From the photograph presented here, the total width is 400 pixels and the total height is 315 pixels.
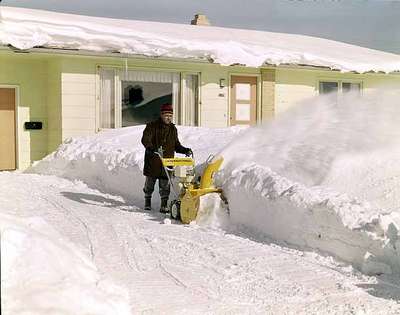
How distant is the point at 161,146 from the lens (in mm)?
9719

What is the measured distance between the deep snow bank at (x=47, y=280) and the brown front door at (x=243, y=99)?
13.8m

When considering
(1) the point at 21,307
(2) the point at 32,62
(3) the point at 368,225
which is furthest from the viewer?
(2) the point at 32,62

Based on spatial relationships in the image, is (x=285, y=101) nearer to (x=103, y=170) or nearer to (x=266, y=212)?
(x=103, y=170)

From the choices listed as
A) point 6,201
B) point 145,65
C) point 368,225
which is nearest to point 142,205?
point 6,201

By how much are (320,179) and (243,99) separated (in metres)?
10.7

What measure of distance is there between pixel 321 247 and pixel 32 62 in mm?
11642

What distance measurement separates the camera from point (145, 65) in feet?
54.2

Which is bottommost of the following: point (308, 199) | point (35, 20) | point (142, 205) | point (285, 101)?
point (142, 205)

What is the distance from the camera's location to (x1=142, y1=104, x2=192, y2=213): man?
9594 mm

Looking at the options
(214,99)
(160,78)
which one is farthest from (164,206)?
(214,99)

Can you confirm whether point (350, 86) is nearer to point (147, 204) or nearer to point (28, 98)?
point (28, 98)

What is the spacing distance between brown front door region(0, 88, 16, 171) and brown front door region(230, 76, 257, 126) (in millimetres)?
6432

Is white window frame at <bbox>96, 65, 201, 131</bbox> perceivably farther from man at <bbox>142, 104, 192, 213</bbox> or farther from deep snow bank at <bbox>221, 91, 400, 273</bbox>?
man at <bbox>142, 104, 192, 213</bbox>

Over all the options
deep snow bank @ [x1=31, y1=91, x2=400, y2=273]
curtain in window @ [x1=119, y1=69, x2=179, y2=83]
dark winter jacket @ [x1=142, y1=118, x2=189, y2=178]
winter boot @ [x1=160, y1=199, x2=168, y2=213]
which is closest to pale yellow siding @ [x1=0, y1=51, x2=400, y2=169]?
curtain in window @ [x1=119, y1=69, x2=179, y2=83]
